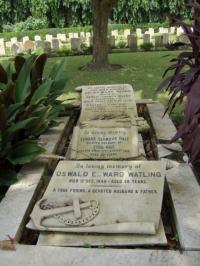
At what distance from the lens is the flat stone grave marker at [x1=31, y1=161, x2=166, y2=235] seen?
224cm

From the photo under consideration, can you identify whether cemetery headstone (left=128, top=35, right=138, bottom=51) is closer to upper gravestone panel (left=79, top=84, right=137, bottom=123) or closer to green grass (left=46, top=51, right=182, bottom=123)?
green grass (left=46, top=51, right=182, bottom=123)

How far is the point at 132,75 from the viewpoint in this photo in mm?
7801

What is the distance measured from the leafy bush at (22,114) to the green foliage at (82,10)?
17.9m

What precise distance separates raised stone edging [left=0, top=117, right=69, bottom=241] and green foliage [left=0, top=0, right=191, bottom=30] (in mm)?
Result: 18857

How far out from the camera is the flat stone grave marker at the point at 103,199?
7.36 ft

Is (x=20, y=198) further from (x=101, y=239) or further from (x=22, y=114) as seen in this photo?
(x=22, y=114)

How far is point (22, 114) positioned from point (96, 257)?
1698mm

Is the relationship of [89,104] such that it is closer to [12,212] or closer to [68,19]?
[12,212]

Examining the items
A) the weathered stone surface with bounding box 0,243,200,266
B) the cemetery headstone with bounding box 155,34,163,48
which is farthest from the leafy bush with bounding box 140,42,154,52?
the weathered stone surface with bounding box 0,243,200,266

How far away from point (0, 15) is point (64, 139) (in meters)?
20.4

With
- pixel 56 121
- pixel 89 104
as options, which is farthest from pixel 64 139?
pixel 89 104

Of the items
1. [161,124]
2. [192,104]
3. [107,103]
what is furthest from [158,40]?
[192,104]

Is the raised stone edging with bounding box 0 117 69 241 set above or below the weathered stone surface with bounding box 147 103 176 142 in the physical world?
above

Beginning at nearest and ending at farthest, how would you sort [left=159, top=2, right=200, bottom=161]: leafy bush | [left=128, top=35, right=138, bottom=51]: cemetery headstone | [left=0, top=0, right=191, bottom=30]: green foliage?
[left=159, top=2, right=200, bottom=161]: leafy bush
[left=128, top=35, right=138, bottom=51]: cemetery headstone
[left=0, top=0, right=191, bottom=30]: green foliage
